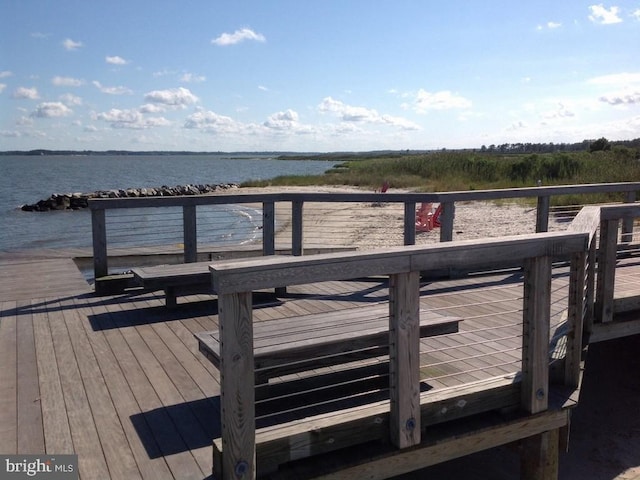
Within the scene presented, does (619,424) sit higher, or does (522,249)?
(522,249)

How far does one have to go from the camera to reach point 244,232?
22.3m

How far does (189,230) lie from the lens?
6.37 m

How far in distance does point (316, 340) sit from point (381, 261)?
32.1 inches

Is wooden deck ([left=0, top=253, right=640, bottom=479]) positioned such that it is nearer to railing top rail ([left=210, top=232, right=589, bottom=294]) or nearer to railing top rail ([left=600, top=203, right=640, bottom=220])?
railing top rail ([left=210, top=232, right=589, bottom=294])

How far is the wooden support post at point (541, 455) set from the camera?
3688 millimetres

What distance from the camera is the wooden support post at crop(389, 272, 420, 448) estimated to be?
2932 mm

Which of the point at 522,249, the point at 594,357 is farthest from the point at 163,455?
the point at 594,357

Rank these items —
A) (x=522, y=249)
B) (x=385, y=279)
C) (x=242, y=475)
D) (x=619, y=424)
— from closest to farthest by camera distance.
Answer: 1. (x=242, y=475)
2. (x=522, y=249)
3. (x=619, y=424)
4. (x=385, y=279)

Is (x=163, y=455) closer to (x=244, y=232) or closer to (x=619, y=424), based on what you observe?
(x=619, y=424)

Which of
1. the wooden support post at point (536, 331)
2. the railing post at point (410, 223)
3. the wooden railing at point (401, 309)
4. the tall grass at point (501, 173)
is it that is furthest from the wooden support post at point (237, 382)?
the tall grass at point (501, 173)

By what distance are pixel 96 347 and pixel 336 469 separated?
8.31ft

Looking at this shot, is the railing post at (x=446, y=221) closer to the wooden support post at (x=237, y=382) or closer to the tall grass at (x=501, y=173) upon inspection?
the wooden support post at (x=237, y=382)

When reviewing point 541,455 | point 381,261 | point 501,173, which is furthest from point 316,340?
point 501,173

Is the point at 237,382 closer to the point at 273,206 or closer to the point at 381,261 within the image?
the point at 381,261
